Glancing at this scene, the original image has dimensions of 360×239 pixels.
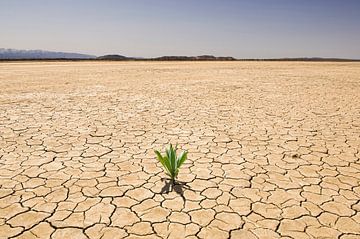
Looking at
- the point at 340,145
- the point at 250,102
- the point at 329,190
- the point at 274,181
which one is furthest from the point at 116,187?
the point at 250,102

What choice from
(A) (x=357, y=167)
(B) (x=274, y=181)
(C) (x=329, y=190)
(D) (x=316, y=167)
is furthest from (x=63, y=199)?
(A) (x=357, y=167)

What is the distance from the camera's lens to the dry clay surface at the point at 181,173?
7.64 ft

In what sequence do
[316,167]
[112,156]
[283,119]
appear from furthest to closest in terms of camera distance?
[283,119] < [112,156] < [316,167]

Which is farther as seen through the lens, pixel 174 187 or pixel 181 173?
pixel 181 173

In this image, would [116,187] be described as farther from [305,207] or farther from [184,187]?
[305,207]

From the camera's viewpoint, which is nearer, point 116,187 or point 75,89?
point 116,187

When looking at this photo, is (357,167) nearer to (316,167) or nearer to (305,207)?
(316,167)

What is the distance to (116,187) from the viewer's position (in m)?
2.92

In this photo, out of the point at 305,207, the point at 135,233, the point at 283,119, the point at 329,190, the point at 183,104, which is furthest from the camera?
the point at 183,104

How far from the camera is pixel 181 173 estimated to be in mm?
3246

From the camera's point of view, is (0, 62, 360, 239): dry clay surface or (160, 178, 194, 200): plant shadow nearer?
(0, 62, 360, 239): dry clay surface

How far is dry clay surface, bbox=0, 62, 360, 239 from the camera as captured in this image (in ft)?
7.64

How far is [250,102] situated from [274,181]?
171 inches

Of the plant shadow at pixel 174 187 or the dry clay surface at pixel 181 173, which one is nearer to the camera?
the dry clay surface at pixel 181 173
